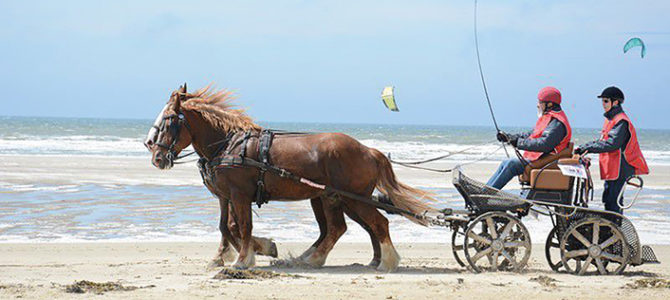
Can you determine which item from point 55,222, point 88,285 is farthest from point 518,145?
point 55,222

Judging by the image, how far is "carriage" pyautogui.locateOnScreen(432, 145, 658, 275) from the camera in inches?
294

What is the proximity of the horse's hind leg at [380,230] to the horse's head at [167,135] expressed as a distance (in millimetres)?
1823

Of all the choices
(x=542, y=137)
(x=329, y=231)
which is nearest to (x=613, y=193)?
(x=542, y=137)

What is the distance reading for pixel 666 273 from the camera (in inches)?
317

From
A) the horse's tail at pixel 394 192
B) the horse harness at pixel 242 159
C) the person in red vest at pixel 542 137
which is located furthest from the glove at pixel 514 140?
the horse harness at pixel 242 159

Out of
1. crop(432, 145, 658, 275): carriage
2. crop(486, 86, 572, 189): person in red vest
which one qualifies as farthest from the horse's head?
crop(486, 86, 572, 189): person in red vest

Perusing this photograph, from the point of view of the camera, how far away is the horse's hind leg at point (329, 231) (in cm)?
802

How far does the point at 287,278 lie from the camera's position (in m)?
7.27

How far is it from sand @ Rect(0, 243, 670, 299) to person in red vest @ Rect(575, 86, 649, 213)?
90cm

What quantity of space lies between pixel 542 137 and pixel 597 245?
1197mm

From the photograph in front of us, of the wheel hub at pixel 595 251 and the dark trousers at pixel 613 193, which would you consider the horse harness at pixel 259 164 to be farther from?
the dark trousers at pixel 613 193

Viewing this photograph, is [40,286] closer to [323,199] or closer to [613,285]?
[323,199]

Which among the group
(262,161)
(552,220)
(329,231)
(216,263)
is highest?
(262,161)

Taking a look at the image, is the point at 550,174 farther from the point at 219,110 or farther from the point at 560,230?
the point at 219,110
